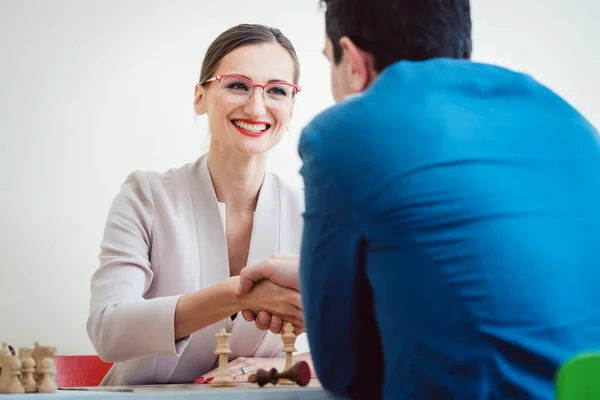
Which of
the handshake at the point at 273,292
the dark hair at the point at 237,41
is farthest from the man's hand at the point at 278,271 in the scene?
the dark hair at the point at 237,41

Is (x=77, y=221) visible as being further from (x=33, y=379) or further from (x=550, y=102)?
(x=550, y=102)

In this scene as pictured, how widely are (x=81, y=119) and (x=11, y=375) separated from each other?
2681 mm

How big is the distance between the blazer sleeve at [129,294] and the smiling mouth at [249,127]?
322 millimetres

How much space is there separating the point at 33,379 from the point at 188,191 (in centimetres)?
112

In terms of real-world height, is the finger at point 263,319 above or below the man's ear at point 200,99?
below

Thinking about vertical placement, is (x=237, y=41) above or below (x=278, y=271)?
above

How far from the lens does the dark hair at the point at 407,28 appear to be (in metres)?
1.23

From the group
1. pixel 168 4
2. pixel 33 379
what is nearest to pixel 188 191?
pixel 33 379

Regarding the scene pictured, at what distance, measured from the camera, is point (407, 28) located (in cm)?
123

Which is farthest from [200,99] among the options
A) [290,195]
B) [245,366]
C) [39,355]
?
[39,355]

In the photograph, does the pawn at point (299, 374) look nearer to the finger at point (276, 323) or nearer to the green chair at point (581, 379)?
the finger at point (276, 323)

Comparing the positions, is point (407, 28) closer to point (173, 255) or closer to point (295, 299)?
point (295, 299)

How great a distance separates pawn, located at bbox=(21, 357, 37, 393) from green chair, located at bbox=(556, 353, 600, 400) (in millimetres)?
993

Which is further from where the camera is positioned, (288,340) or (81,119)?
(81,119)
